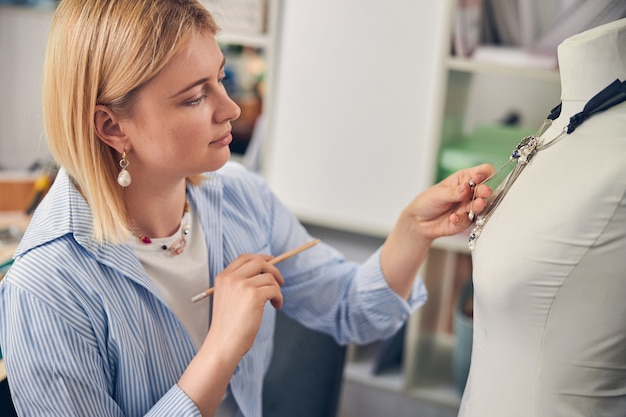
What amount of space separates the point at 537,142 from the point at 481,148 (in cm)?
112

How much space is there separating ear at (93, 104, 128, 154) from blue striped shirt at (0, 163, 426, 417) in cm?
10

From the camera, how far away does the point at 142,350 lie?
1034mm

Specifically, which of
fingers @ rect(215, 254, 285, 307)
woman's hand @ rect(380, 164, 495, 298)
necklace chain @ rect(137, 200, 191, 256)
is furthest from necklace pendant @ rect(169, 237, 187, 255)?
woman's hand @ rect(380, 164, 495, 298)

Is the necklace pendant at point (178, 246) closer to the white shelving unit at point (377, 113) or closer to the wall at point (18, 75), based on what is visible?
the white shelving unit at point (377, 113)

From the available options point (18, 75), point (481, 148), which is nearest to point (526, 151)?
point (481, 148)

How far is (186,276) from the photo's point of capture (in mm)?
1147

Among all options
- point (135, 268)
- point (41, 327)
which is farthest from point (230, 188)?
point (41, 327)

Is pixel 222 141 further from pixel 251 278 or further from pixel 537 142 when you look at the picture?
pixel 537 142

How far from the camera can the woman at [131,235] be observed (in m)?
0.95

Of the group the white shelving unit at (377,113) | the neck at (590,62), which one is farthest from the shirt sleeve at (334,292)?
the white shelving unit at (377,113)

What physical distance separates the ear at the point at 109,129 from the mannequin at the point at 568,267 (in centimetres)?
57

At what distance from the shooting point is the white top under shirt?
1120 mm

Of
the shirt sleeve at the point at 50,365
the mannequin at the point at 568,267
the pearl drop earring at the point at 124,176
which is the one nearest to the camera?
the mannequin at the point at 568,267

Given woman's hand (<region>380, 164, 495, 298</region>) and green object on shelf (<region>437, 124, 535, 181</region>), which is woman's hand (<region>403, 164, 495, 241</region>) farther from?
green object on shelf (<region>437, 124, 535, 181</region>)
